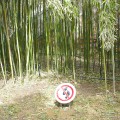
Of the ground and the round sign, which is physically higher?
the round sign

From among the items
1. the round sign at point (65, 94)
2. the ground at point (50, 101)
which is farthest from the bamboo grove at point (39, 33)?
the round sign at point (65, 94)

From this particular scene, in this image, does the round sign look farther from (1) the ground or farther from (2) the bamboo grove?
(2) the bamboo grove

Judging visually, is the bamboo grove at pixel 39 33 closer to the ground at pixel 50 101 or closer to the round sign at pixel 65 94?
the ground at pixel 50 101

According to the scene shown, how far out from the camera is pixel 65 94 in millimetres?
3807

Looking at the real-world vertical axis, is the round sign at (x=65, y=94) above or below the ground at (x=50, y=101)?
above

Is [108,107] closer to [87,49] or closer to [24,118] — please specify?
[24,118]

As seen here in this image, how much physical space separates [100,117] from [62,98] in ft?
1.75

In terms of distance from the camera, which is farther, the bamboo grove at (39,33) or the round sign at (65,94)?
the bamboo grove at (39,33)

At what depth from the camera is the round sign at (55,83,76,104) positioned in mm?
3787

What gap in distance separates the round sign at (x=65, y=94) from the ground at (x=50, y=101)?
154 millimetres

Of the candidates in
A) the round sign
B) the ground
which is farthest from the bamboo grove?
the round sign

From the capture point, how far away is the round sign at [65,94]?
3787mm

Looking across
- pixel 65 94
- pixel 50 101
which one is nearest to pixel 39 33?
pixel 50 101

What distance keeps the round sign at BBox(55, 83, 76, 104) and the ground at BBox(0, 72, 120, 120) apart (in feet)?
0.51
